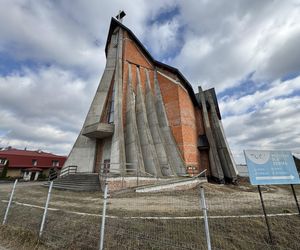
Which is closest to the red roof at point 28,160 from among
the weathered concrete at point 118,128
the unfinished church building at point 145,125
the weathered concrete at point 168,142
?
the unfinished church building at point 145,125

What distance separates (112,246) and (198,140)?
23.8 meters

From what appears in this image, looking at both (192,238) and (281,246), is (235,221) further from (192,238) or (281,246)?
(192,238)

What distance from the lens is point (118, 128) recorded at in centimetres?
1934

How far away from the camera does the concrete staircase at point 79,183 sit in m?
13.5

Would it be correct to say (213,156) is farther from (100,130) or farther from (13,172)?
(13,172)

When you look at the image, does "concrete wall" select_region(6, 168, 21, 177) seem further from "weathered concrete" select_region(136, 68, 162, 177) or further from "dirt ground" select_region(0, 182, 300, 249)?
"dirt ground" select_region(0, 182, 300, 249)

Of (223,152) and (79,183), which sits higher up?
(223,152)

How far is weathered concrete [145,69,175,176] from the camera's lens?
20.0 metres

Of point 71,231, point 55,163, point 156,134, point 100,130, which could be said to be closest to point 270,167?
point 71,231

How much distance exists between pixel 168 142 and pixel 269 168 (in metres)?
18.1

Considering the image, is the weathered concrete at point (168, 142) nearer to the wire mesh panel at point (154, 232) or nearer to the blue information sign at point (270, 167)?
the wire mesh panel at point (154, 232)

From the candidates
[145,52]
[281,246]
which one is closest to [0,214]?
[281,246]

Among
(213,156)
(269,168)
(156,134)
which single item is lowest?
(269,168)

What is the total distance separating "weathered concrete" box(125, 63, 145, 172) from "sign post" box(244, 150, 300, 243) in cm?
1332
